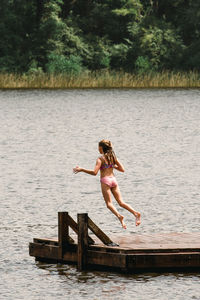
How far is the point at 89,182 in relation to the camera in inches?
923

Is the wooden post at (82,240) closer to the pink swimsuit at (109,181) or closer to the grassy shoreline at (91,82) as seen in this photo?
the pink swimsuit at (109,181)

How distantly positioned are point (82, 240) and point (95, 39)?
66.2 meters

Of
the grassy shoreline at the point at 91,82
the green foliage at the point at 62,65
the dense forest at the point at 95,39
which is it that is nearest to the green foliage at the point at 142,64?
the dense forest at the point at 95,39

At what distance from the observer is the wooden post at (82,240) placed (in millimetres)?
13219

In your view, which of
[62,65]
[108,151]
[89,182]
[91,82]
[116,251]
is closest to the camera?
[116,251]

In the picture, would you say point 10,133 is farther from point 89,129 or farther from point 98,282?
point 98,282

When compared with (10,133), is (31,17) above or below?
above

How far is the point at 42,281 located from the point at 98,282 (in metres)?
0.74

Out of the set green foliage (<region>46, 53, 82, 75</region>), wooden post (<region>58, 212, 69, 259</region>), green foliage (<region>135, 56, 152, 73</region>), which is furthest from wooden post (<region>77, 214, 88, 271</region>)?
green foliage (<region>135, 56, 152, 73</region>)

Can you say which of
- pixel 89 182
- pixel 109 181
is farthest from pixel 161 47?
pixel 109 181

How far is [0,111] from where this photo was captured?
49.9 metres

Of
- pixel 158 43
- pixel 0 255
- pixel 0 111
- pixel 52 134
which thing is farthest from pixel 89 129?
pixel 158 43

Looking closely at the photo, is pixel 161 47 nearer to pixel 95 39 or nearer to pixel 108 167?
pixel 95 39

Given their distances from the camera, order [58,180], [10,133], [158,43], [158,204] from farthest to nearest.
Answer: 1. [158,43]
2. [10,133]
3. [58,180]
4. [158,204]
